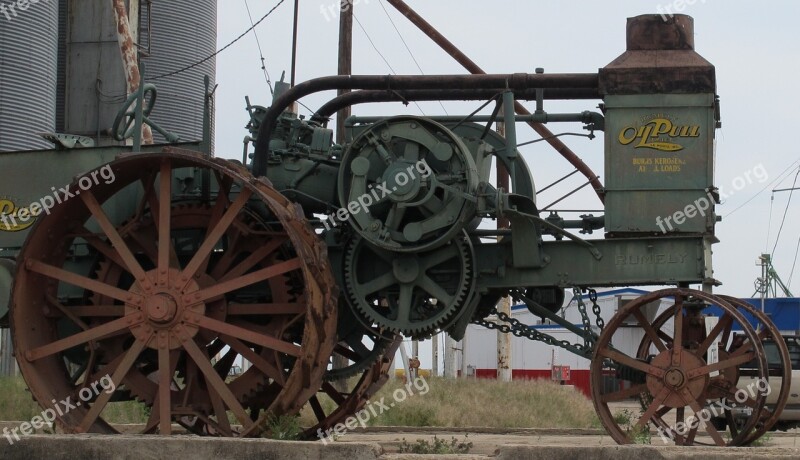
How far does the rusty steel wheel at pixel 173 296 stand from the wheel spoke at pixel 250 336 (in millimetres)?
13

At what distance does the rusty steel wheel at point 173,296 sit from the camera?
11.5m

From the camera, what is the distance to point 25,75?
26.2m

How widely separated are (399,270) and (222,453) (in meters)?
3.30

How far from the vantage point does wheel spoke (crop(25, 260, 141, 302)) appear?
1180cm

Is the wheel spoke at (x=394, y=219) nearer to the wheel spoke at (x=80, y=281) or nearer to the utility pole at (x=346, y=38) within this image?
the wheel spoke at (x=80, y=281)

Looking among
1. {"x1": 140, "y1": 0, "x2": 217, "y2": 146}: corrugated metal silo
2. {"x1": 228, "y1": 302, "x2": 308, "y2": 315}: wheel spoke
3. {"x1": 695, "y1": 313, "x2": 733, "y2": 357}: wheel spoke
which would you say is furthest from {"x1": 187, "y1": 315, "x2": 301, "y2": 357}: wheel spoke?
{"x1": 140, "y1": 0, "x2": 217, "y2": 146}: corrugated metal silo

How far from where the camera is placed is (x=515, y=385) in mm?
28156

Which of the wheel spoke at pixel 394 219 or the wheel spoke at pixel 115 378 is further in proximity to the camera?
the wheel spoke at pixel 394 219

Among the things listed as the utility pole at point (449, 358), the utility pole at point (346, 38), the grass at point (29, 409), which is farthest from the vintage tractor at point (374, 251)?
the utility pole at point (449, 358)

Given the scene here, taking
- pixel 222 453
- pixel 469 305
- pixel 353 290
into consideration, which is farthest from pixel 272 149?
pixel 222 453

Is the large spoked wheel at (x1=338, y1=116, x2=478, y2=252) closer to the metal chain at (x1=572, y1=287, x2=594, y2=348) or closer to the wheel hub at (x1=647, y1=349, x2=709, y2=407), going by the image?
the metal chain at (x1=572, y1=287, x2=594, y2=348)

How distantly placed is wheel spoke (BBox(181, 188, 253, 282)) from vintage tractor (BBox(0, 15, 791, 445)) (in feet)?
0.07

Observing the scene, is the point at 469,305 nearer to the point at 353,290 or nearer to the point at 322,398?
the point at 353,290

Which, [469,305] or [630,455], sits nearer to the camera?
[630,455]
